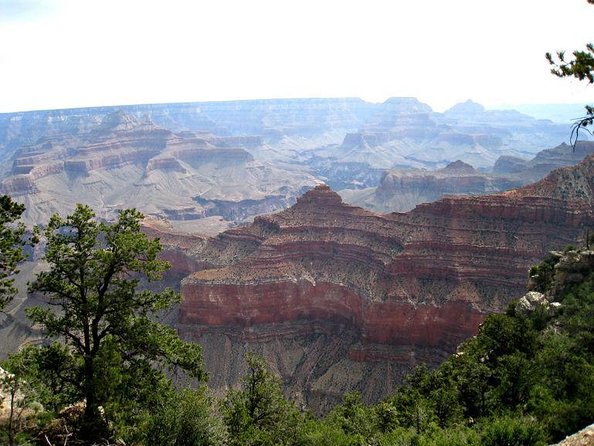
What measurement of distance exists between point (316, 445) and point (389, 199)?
563 ft

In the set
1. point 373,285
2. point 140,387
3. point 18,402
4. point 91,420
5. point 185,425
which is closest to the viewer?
point 18,402

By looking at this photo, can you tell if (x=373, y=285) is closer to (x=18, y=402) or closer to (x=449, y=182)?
(x=18, y=402)

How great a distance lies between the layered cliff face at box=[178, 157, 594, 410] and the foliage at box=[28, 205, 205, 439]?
44720mm

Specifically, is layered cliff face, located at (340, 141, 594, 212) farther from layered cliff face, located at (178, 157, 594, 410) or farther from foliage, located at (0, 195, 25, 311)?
foliage, located at (0, 195, 25, 311)

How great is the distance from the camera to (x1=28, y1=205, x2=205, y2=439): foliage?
18.0m

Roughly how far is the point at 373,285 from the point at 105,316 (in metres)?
52.6

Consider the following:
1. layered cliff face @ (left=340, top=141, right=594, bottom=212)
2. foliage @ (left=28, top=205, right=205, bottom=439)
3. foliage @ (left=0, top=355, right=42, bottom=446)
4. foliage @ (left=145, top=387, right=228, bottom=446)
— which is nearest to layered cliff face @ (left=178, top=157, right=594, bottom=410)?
foliage @ (left=145, top=387, right=228, bottom=446)

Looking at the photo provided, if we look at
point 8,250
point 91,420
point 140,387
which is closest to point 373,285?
point 140,387

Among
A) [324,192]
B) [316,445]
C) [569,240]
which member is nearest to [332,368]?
[324,192]

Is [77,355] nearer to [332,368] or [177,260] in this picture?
[332,368]

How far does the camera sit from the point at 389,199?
622ft

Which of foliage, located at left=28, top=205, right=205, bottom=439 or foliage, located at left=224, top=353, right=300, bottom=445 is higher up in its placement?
foliage, located at left=28, top=205, right=205, bottom=439

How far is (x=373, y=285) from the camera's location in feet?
225

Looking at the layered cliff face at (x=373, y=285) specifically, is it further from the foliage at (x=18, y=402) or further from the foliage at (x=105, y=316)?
the foliage at (x=18, y=402)
